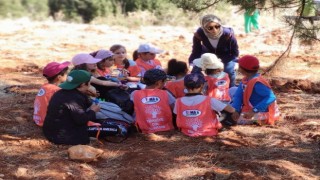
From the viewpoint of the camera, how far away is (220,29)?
582 centimetres

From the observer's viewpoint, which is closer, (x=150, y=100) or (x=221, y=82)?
(x=150, y=100)

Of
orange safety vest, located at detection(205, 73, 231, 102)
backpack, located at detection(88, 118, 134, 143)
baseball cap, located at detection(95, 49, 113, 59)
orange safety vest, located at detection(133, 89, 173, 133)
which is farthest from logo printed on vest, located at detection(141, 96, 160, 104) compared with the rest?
baseball cap, located at detection(95, 49, 113, 59)

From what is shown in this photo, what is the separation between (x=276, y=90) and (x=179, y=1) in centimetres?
250

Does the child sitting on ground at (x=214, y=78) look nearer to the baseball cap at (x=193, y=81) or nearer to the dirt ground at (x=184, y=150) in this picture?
the dirt ground at (x=184, y=150)

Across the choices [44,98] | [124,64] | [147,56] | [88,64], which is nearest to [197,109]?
[88,64]

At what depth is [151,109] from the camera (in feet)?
15.5

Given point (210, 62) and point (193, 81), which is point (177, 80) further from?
point (193, 81)

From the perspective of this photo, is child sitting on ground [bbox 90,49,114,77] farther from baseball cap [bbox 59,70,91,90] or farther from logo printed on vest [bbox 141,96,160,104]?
baseball cap [bbox 59,70,91,90]

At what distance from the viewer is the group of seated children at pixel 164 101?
4.36 meters

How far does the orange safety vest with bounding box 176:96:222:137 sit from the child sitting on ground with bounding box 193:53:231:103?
591 mm

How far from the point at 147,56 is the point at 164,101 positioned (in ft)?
5.50

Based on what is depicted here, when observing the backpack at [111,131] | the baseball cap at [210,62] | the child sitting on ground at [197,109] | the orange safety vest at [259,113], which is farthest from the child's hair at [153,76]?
the orange safety vest at [259,113]

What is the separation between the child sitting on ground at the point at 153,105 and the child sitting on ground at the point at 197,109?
0.18 meters

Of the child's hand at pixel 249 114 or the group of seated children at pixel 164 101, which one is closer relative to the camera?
the group of seated children at pixel 164 101
